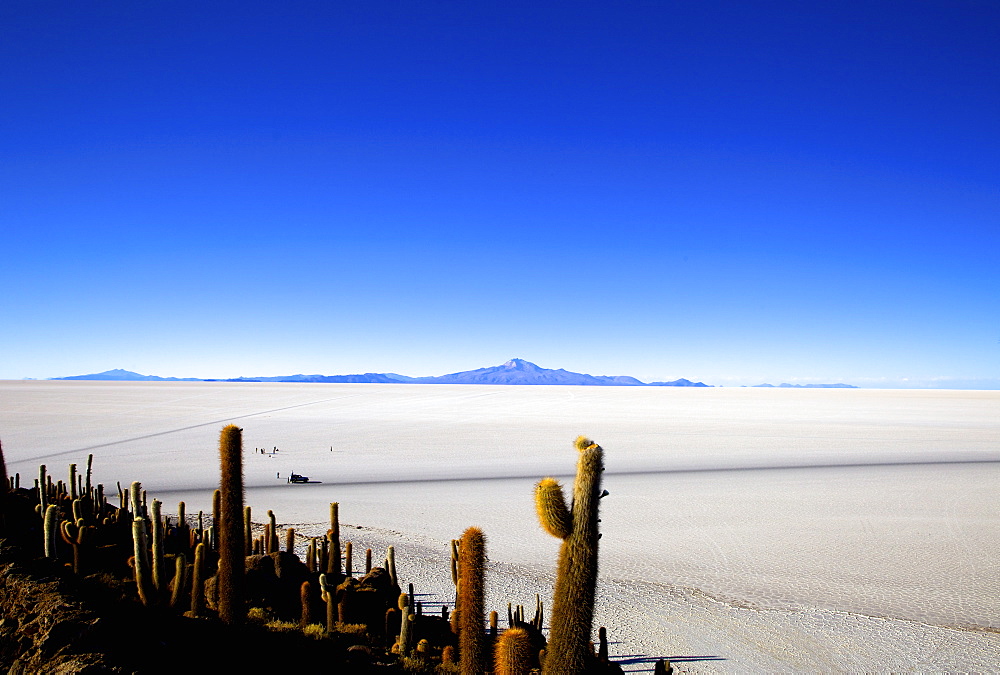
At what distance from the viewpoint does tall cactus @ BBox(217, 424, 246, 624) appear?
13.9ft

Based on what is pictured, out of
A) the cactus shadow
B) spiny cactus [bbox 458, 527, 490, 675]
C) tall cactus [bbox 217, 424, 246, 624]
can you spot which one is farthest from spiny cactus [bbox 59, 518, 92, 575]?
the cactus shadow

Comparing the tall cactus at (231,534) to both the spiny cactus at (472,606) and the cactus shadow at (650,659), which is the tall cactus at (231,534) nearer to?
the spiny cactus at (472,606)

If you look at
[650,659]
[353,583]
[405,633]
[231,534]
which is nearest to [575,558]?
[405,633]

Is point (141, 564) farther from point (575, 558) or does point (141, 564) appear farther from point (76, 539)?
point (575, 558)

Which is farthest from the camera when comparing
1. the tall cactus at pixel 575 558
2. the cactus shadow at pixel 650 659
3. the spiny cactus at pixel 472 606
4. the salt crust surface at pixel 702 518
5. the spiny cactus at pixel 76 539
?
the salt crust surface at pixel 702 518

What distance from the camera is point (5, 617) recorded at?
10.5 ft

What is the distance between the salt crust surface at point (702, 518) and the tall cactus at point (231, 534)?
406 cm

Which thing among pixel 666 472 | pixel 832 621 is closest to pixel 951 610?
pixel 832 621

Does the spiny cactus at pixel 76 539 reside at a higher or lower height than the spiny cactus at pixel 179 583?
higher

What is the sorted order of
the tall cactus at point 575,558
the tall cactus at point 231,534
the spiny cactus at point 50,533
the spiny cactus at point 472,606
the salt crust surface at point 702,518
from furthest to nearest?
the salt crust surface at point 702,518 → the spiny cactus at point 50,533 → the tall cactus at point 231,534 → the spiny cactus at point 472,606 → the tall cactus at point 575,558

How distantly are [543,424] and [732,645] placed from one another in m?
30.9

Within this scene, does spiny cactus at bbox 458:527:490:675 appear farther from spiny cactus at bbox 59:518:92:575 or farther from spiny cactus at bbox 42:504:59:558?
spiny cactus at bbox 42:504:59:558

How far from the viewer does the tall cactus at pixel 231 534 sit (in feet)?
13.9

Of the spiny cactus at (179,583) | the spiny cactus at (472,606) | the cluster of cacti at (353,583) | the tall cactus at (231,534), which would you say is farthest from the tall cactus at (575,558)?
the spiny cactus at (179,583)
